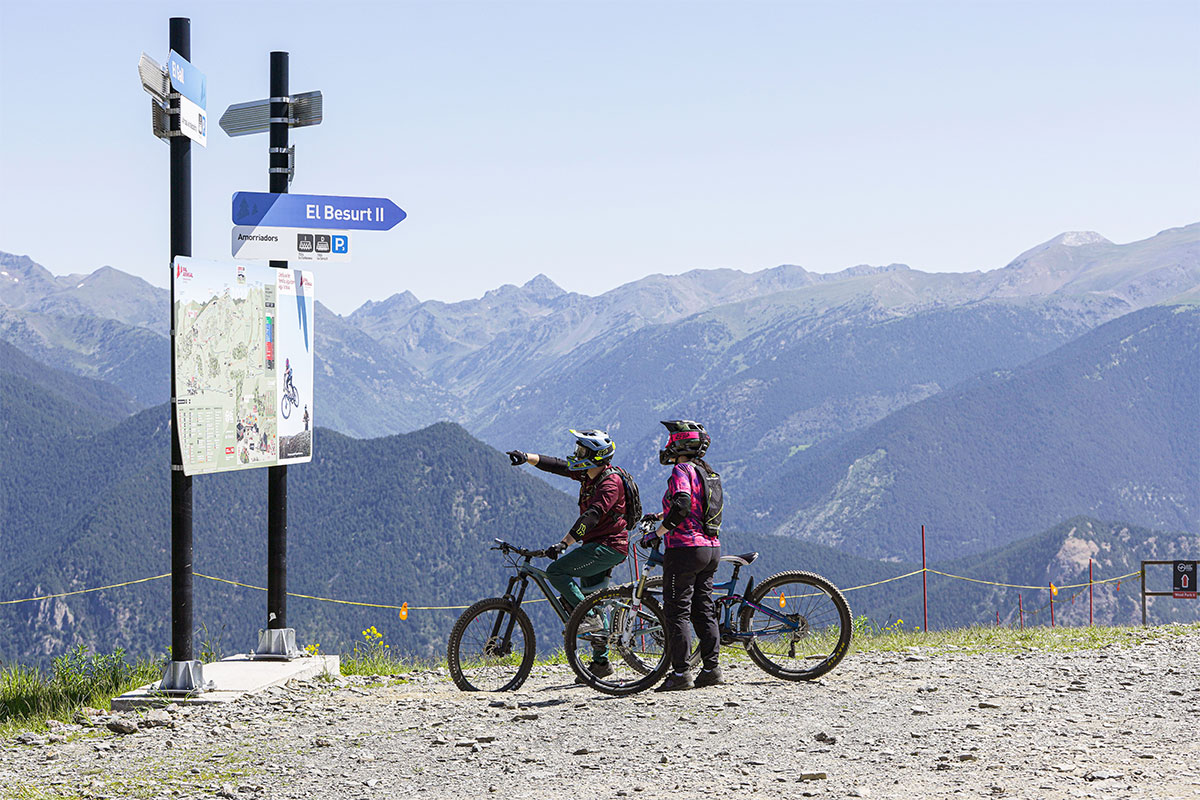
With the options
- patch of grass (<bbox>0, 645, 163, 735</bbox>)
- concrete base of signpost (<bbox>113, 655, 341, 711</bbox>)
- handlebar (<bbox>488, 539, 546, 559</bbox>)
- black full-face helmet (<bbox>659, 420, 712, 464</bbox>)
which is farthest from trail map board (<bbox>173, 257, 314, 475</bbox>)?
black full-face helmet (<bbox>659, 420, 712, 464</bbox>)

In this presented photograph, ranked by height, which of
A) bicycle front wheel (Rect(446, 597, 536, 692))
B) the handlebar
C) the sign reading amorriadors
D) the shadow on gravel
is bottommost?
the shadow on gravel

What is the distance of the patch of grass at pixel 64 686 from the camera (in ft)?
32.6

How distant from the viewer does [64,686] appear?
10.7 meters

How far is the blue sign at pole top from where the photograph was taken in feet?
34.5

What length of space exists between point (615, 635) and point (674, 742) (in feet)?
6.98

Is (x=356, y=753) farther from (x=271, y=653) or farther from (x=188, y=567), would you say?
(x=271, y=653)

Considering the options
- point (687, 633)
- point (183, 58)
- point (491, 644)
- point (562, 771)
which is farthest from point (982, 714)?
point (183, 58)

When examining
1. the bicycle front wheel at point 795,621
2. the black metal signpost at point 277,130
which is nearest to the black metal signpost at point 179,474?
the black metal signpost at point 277,130

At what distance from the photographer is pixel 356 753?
8.23m

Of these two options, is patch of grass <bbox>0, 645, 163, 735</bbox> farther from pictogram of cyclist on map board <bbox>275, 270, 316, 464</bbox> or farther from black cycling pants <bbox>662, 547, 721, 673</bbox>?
black cycling pants <bbox>662, 547, 721, 673</bbox>

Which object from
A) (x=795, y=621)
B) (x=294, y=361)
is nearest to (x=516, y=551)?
(x=795, y=621)

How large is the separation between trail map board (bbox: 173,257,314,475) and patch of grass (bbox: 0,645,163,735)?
209 cm

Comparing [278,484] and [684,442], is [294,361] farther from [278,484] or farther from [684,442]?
[684,442]

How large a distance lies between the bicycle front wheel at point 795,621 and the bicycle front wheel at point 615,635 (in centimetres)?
80
